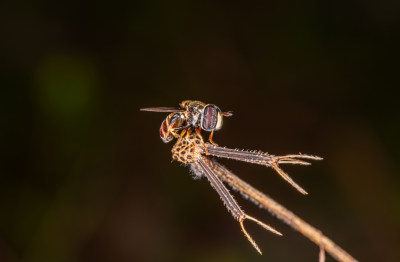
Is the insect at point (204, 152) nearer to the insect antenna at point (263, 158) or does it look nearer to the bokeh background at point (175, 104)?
the insect antenna at point (263, 158)

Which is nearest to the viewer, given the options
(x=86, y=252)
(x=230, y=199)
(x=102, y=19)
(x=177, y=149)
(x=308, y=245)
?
(x=230, y=199)

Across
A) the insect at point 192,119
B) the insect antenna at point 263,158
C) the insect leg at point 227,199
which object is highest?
the insect at point 192,119

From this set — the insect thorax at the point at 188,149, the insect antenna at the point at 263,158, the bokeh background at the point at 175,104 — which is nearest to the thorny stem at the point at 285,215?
the insect thorax at the point at 188,149

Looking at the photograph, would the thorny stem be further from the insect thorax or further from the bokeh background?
the bokeh background

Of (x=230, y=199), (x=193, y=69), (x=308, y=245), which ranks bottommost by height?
(x=230, y=199)

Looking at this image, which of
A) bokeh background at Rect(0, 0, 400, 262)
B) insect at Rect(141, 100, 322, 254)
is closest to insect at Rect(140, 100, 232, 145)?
insect at Rect(141, 100, 322, 254)

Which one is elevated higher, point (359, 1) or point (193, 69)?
point (359, 1)

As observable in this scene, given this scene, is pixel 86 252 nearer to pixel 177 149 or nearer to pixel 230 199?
pixel 177 149

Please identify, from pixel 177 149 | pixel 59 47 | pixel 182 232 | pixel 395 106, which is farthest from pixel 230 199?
pixel 59 47
